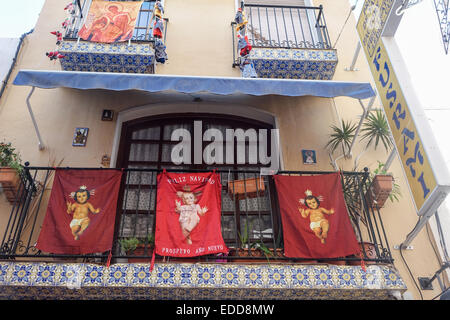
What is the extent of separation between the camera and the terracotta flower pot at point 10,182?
574 cm

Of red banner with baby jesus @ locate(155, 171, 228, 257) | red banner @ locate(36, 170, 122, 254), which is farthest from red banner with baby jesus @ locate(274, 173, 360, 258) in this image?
red banner @ locate(36, 170, 122, 254)

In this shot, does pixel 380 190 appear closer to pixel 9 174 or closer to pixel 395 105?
pixel 395 105

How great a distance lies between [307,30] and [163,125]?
13.3ft

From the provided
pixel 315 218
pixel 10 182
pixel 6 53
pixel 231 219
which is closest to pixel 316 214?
pixel 315 218

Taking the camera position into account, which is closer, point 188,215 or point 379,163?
point 188,215

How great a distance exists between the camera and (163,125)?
25.9ft

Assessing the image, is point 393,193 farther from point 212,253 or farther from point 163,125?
point 163,125

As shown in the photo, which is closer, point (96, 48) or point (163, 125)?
point (96, 48)

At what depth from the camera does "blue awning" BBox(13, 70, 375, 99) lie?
5.96 metres

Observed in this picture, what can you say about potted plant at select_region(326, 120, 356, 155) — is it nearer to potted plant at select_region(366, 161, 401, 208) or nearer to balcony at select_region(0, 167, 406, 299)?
potted plant at select_region(366, 161, 401, 208)

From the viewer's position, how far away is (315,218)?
5555mm
